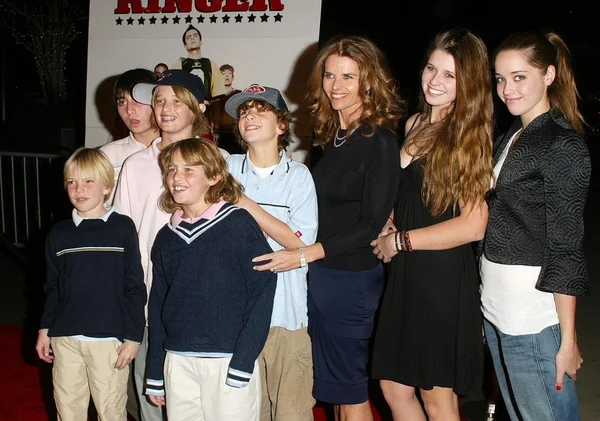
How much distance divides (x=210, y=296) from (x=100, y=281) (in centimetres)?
56

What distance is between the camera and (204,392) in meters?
2.16

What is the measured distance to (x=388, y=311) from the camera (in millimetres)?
2357

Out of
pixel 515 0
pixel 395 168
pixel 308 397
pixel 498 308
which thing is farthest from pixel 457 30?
pixel 515 0

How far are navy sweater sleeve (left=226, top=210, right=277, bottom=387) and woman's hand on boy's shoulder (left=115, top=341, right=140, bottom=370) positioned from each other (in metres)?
0.55

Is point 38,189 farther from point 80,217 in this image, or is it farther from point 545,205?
point 545,205

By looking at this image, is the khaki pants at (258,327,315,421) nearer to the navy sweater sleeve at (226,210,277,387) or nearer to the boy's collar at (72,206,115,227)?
the navy sweater sleeve at (226,210,277,387)

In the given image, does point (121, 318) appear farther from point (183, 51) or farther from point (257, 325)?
point (183, 51)

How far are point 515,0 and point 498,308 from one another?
9.62 metres

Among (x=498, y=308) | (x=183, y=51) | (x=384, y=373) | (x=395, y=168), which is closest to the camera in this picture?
(x=498, y=308)

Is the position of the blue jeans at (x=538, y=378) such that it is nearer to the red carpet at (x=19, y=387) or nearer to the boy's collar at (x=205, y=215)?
the boy's collar at (x=205, y=215)

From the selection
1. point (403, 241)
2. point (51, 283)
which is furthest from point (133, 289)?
point (403, 241)

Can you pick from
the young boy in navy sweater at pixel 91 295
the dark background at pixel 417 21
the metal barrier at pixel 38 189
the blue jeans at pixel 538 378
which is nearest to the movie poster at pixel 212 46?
the young boy in navy sweater at pixel 91 295

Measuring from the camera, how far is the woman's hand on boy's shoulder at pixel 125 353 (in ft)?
7.91

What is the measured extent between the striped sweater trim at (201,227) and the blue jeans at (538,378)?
1096mm
